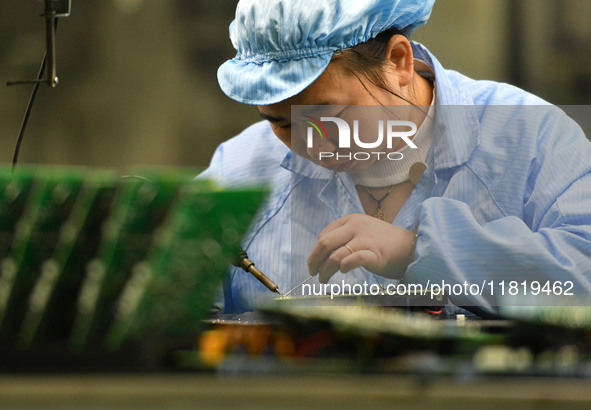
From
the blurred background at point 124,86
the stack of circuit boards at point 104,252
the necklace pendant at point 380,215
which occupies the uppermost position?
the blurred background at point 124,86

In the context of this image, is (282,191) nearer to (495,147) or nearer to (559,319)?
(495,147)

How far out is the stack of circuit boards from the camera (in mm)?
474

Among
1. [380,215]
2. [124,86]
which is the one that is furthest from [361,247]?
[124,86]

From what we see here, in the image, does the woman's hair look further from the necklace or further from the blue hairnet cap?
the necklace

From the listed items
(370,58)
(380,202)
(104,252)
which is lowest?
(104,252)

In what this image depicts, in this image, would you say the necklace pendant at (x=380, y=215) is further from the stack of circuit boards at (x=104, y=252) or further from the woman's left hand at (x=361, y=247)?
the stack of circuit boards at (x=104, y=252)

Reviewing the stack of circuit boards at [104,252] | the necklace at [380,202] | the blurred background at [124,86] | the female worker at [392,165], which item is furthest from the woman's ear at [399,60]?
the blurred background at [124,86]

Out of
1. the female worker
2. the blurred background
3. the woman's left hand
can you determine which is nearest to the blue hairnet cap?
the female worker

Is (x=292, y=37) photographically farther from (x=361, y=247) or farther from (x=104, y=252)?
(x=104, y=252)

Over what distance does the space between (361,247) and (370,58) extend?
1.13 feet

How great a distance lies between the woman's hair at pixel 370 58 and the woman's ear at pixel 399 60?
1 cm

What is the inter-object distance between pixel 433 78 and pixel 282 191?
1.22 ft

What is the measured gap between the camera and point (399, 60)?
1.18 meters

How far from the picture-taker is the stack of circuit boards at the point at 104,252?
474 mm
